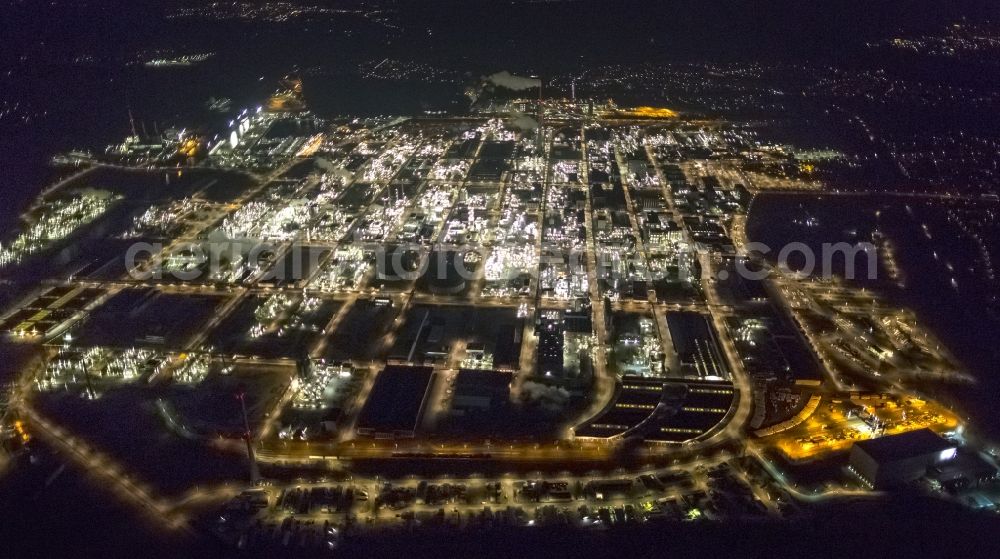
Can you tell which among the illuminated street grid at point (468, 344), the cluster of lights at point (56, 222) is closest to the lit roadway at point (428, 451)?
the illuminated street grid at point (468, 344)

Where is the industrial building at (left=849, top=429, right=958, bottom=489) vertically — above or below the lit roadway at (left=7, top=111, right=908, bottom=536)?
above

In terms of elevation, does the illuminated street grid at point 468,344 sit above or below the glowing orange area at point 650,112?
below

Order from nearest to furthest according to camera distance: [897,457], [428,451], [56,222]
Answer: [897,457], [428,451], [56,222]

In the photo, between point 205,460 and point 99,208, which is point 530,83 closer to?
point 99,208

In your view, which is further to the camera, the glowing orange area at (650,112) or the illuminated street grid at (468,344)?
the glowing orange area at (650,112)

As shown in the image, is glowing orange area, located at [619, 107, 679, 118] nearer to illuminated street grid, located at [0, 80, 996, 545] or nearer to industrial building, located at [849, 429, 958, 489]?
illuminated street grid, located at [0, 80, 996, 545]

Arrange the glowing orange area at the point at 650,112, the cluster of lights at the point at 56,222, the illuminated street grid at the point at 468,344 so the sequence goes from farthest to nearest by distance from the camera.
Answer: the glowing orange area at the point at 650,112 < the cluster of lights at the point at 56,222 < the illuminated street grid at the point at 468,344

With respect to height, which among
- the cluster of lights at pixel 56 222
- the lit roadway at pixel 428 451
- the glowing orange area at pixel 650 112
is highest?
the glowing orange area at pixel 650 112

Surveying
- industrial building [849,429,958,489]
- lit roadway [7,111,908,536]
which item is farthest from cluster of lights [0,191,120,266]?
industrial building [849,429,958,489]

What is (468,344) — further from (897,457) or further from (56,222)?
(56,222)

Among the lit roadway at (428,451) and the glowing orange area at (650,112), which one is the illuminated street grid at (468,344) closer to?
the lit roadway at (428,451)

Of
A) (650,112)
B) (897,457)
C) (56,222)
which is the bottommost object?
(56,222)

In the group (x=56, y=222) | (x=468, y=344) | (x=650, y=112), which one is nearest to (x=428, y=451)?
(x=468, y=344)
